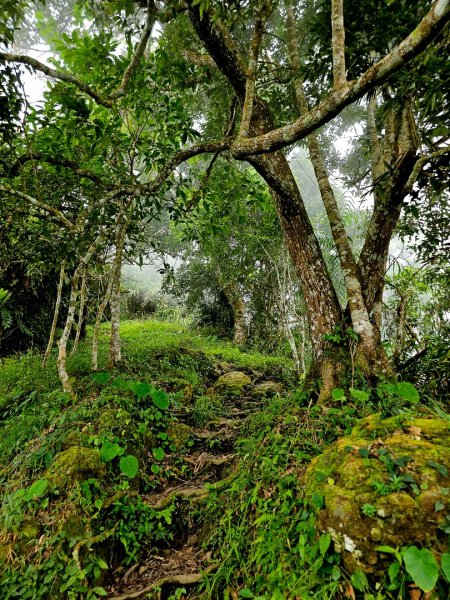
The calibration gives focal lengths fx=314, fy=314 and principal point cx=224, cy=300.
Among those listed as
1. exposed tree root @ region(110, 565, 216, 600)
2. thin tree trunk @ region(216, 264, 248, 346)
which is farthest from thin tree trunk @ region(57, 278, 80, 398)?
thin tree trunk @ region(216, 264, 248, 346)

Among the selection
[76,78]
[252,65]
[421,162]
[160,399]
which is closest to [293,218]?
[421,162]

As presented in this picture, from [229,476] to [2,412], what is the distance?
316 centimetres

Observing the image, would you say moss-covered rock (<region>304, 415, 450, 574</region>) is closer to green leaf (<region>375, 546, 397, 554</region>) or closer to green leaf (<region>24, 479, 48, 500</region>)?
green leaf (<region>375, 546, 397, 554</region>)

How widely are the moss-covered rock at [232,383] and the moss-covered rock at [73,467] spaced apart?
3.20m

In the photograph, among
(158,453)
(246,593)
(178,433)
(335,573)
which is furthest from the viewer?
(178,433)

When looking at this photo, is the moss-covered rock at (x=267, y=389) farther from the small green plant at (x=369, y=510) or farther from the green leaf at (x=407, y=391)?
the small green plant at (x=369, y=510)

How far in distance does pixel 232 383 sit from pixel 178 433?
2349 millimetres

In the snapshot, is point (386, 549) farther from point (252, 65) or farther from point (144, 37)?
point (144, 37)

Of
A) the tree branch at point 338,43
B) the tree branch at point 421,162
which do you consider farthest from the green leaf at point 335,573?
the tree branch at point 421,162

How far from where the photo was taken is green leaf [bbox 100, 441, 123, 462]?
281 cm

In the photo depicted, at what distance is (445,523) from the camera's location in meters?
1.54

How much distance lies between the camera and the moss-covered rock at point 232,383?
5.89m

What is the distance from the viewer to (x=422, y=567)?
138 cm

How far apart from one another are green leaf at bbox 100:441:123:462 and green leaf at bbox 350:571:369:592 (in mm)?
2043
